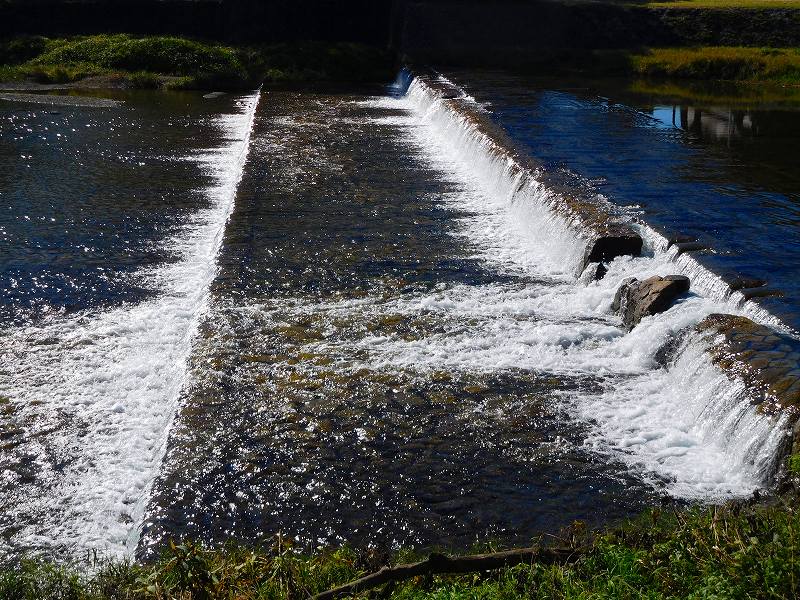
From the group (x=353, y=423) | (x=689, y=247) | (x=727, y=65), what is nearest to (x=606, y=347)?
(x=689, y=247)

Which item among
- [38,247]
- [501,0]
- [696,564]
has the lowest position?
[38,247]

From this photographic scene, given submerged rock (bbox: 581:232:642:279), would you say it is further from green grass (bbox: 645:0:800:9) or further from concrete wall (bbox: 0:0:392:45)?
concrete wall (bbox: 0:0:392:45)

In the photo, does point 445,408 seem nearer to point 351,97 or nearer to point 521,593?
point 521,593

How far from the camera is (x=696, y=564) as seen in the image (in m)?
4.64

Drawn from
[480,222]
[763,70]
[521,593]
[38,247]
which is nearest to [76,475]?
[521,593]

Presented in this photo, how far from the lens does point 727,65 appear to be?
88.8 ft

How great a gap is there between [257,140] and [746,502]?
13.5m

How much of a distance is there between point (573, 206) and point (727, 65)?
59.0 feet

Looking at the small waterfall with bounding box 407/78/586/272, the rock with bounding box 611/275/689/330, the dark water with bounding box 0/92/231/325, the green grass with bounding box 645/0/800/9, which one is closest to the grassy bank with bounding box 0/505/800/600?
the rock with bounding box 611/275/689/330

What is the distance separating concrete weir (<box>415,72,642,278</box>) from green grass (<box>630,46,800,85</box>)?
1202cm

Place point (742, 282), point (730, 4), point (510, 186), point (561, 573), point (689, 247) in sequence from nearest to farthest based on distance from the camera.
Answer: point (561, 573), point (742, 282), point (689, 247), point (510, 186), point (730, 4)

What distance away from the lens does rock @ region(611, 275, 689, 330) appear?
342 inches

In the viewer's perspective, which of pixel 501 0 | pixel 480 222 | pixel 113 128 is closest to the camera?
pixel 480 222

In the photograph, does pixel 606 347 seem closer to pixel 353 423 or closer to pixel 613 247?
pixel 613 247
